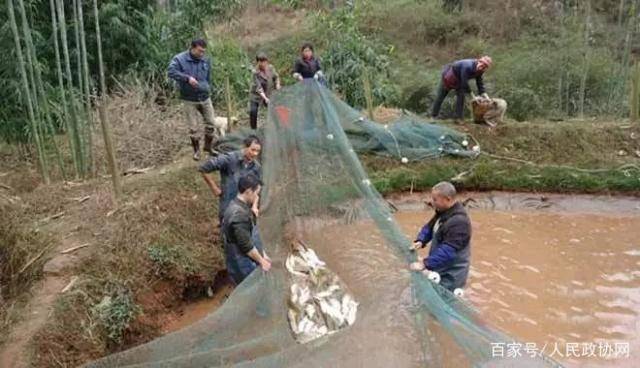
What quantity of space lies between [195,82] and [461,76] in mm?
3692

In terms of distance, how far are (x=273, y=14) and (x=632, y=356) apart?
16.5 metres

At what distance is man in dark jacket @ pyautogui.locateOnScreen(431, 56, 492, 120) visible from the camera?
25.6ft

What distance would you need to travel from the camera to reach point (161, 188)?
6.39m

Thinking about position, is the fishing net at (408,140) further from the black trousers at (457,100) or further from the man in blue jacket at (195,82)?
the man in blue jacket at (195,82)

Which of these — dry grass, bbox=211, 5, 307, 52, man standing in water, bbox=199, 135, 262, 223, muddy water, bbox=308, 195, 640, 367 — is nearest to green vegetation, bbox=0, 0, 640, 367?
muddy water, bbox=308, 195, 640, 367

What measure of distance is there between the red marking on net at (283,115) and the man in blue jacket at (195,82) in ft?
2.87

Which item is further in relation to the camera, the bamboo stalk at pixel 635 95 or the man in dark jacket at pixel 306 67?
the bamboo stalk at pixel 635 95

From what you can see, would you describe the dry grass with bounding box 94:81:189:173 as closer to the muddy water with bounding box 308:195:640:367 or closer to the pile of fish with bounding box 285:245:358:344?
the muddy water with bounding box 308:195:640:367

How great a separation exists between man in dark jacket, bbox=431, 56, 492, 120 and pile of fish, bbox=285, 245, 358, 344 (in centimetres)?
443

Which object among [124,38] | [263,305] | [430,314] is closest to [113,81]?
[124,38]

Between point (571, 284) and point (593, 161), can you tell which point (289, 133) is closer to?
point (571, 284)

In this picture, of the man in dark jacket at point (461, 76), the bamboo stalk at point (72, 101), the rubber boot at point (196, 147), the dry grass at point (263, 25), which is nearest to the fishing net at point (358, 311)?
the rubber boot at point (196, 147)

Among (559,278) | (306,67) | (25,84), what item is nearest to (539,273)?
(559,278)

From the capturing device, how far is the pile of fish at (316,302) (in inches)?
150
